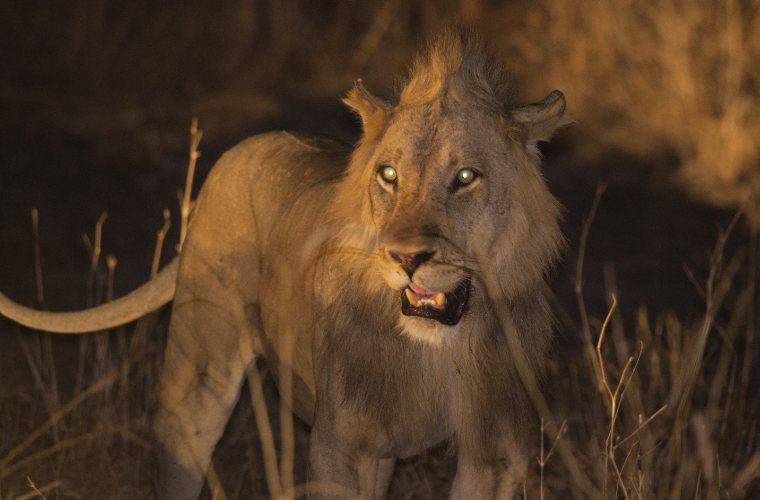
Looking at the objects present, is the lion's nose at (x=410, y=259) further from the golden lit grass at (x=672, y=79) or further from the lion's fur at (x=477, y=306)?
the golden lit grass at (x=672, y=79)

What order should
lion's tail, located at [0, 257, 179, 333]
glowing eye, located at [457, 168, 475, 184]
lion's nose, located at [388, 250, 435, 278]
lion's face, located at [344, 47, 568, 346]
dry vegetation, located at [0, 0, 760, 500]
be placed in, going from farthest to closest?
dry vegetation, located at [0, 0, 760, 500] → lion's tail, located at [0, 257, 179, 333] → glowing eye, located at [457, 168, 475, 184] → lion's face, located at [344, 47, 568, 346] → lion's nose, located at [388, 250, 435, 278]

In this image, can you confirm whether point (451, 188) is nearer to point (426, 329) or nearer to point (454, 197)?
point (454, 197)

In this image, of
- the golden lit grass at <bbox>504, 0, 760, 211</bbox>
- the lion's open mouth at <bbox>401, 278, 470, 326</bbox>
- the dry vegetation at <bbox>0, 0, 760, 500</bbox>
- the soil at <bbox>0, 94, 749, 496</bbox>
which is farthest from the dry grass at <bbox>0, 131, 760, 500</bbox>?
the golden lit grass at <bbox>504, 0, 760, 211</bbox>

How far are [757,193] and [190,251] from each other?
567 centimetres

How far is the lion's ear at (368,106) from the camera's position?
2.97 metres

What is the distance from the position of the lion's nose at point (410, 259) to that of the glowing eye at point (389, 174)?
33 cm

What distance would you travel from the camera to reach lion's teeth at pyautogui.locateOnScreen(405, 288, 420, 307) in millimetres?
2621

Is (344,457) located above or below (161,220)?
above

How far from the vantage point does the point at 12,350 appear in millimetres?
5656

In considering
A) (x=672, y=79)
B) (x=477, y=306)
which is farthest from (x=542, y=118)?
(x=672, y=79)

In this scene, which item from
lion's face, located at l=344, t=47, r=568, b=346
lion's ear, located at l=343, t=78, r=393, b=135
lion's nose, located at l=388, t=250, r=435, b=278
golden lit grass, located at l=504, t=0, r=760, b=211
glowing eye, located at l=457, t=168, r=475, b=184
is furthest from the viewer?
golden lit grass, located at l=504, t=0, r=760, b=211

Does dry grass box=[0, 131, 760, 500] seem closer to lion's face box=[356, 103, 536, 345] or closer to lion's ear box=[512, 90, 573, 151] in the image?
lion's ear box=[512, 90, 573, 151]

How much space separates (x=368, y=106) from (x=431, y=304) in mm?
724

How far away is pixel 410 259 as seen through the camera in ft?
8.21
